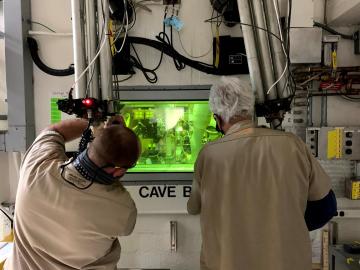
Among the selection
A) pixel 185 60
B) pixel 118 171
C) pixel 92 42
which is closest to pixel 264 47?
pixel 185 60

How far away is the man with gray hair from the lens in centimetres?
138

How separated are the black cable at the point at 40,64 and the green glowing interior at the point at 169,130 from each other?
0.47 metres

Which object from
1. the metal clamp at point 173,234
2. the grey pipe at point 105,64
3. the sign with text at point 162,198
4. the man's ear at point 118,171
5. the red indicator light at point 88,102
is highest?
the grey pipe at point 105,64

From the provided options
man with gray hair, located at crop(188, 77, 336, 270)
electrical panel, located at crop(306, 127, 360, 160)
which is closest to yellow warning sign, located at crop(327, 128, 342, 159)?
electrical panel, located at crop(306, 127, 360, 160)

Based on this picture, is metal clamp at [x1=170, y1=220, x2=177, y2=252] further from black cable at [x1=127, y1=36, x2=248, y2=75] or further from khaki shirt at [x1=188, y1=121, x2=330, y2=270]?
black cable at [x1=127, y1=36, x2=248, y2=75]

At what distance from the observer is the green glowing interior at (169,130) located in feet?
7.47

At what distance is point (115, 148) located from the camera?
45.8 inches

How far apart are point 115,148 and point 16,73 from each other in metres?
1.38

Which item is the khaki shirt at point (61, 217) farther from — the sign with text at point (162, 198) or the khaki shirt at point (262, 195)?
the sign with text at point (162, 198)

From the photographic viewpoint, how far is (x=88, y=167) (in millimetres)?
1190

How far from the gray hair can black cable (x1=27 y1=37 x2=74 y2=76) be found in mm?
1197

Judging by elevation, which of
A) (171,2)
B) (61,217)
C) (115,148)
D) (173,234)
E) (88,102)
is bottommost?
(173,234)

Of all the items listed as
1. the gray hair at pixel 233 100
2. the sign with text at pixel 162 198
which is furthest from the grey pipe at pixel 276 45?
the sign with text at pixel 162 198

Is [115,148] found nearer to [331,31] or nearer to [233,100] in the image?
[233,100]
